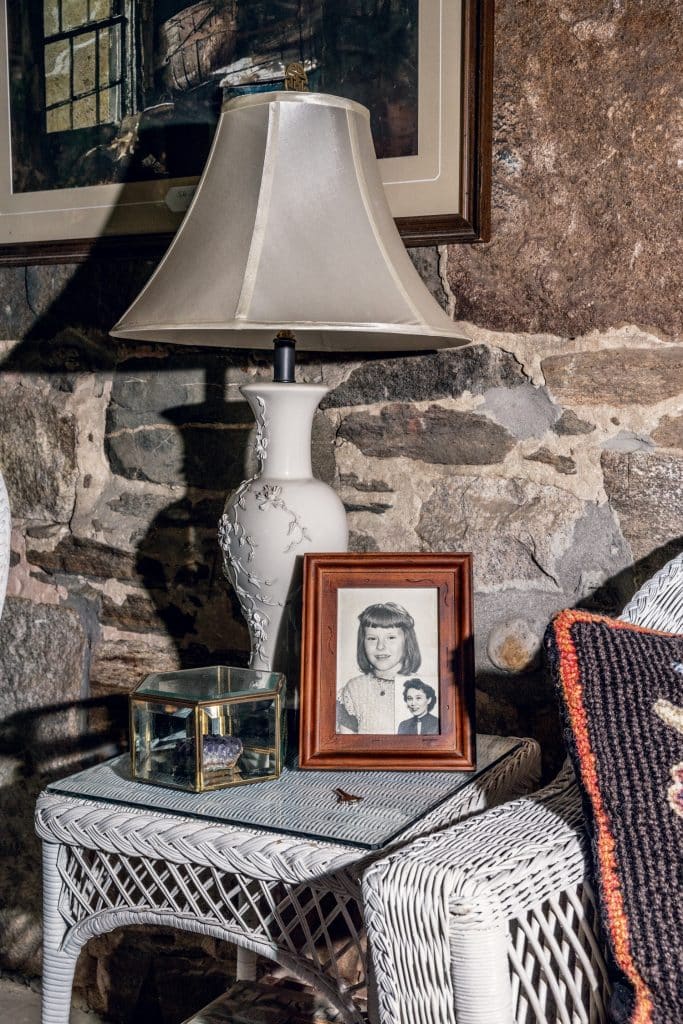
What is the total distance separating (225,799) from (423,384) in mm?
756

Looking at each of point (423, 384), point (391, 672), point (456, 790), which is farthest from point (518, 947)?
point (423, 384)

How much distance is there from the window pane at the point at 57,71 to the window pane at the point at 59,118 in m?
0.02

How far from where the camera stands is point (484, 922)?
3.02 feet

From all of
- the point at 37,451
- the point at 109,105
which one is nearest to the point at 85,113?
the point at 109,105

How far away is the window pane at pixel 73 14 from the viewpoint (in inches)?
75.5

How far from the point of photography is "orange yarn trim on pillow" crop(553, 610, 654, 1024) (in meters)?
0.96

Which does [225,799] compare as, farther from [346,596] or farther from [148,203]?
[148,203]

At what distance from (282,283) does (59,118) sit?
0.95 meters

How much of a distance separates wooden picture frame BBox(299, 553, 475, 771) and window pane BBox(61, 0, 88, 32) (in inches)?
46.5

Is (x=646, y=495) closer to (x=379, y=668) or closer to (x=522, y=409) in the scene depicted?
(x=522, y=409)

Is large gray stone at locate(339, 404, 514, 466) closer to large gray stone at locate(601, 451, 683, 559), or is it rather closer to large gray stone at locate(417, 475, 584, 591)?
large gray stone at locate(417, 475, 584, 591)

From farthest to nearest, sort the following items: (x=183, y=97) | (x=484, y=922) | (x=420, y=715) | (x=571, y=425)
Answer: (x=183, y=97) < (x=571, y=425) < (x=420, y=715) < (x=484, y=922)

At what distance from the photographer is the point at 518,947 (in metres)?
0.98

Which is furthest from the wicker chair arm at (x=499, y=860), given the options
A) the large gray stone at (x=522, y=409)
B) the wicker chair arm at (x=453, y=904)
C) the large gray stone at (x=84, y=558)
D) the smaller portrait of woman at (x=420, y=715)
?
the large gray stone at (x=84, y=558)
